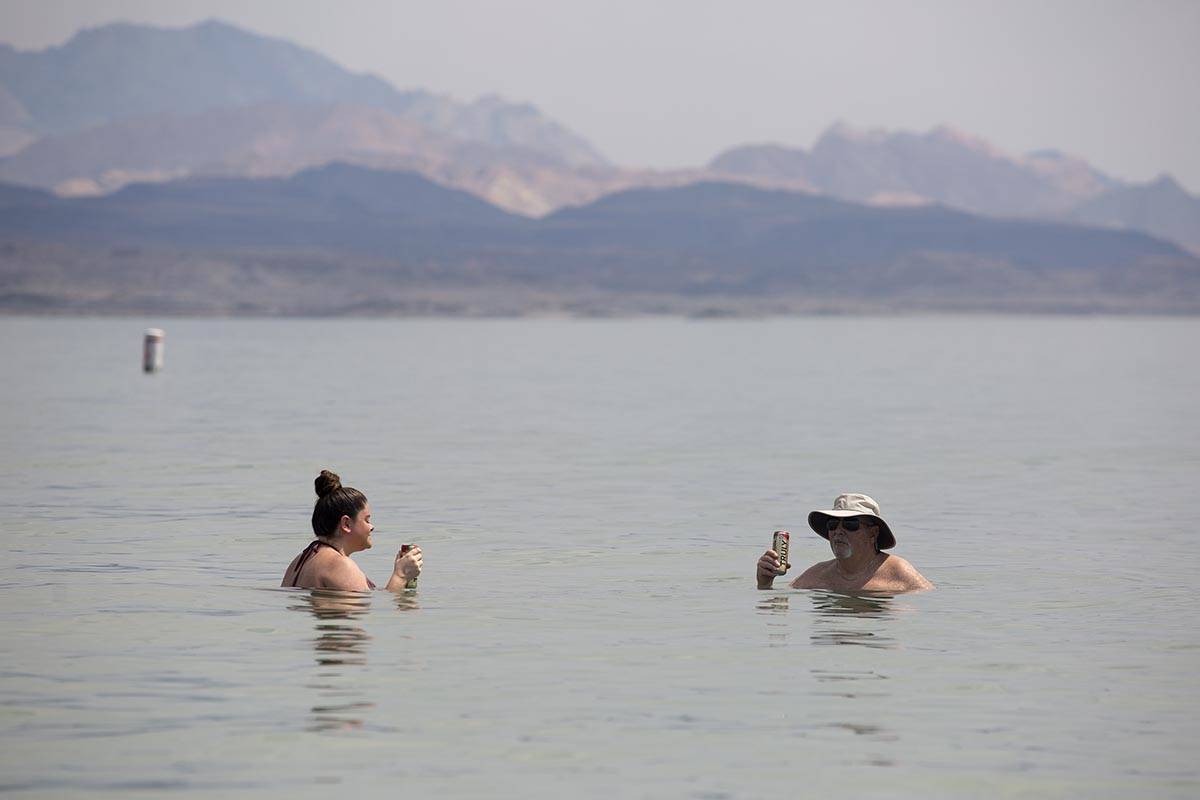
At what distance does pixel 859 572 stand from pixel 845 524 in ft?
3.64

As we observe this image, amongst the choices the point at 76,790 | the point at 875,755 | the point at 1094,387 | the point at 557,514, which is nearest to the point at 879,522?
the point at 875,755

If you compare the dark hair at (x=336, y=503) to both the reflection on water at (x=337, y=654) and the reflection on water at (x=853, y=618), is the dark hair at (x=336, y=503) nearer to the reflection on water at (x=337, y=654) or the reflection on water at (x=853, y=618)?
the reflection on water at (x=337, y=654)

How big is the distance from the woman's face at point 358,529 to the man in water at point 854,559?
125 inches

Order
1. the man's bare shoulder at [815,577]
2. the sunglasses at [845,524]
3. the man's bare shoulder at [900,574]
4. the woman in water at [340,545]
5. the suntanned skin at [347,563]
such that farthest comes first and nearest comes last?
the man's bare shoulder at [815,577], the man's bare shoulder at [900,574], the sunglasses at [845,524], the suntanned skin at [347,563], the woman in water at [340,545]

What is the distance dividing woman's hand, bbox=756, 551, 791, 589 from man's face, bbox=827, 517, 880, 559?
1.77 feet

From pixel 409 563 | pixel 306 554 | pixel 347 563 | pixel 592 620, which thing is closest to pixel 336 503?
pixel 409 563

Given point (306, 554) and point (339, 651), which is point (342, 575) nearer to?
point (306, 554)

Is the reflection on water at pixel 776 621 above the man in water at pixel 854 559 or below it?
below

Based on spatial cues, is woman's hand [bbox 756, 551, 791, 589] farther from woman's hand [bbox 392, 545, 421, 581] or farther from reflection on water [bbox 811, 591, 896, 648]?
woman's hand [bbox 392, 545, 421, 581]

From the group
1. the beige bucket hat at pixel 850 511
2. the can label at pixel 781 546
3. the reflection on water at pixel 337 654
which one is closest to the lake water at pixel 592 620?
the reflection on water at pixel 337 654

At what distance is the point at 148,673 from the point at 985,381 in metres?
65.2

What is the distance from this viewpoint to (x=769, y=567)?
15.7 m

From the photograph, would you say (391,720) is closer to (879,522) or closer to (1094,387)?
(879,522)

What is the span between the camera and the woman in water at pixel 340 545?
15336 millimetres
